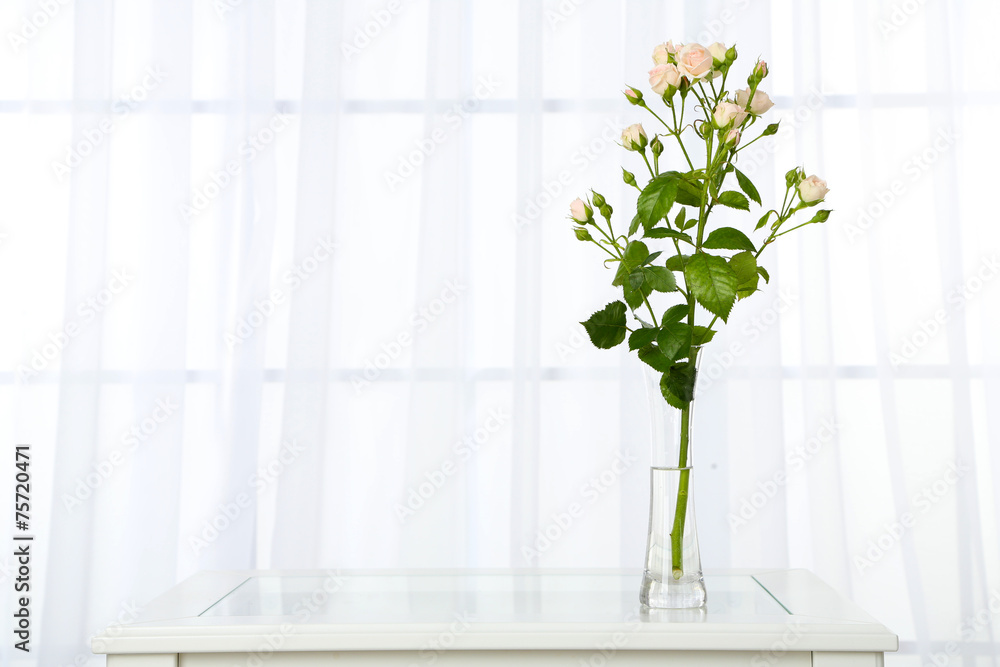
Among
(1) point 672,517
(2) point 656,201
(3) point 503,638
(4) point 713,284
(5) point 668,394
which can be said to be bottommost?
(3) point 503,638

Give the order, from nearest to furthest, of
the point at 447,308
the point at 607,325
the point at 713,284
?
the point at 713,284 < the point at 607,325 < the point at 447,308

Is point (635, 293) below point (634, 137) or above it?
below

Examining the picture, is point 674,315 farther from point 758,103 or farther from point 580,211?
point 758,103

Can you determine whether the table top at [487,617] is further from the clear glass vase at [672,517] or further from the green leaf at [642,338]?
A: the green leaf at [642,338]

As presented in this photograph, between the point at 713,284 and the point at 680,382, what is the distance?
0.13m

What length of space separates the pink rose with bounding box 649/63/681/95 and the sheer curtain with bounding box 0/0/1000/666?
1.16 metres

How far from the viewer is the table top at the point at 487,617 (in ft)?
3.36

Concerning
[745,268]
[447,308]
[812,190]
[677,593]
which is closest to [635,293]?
[745,268]

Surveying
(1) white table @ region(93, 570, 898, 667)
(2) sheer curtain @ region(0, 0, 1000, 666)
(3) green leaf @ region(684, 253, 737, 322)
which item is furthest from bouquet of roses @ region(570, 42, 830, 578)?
(2) sheer curtain @ region(0, 0, 1000, 666)

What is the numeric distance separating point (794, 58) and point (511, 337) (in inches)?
39.0

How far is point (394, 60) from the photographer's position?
2277 mm

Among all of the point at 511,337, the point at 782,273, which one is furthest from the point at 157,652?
the point at 782,273

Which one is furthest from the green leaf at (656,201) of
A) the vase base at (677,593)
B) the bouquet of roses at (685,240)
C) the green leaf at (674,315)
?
the vase base at (677,593)

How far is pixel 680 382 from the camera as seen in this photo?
1.08m
